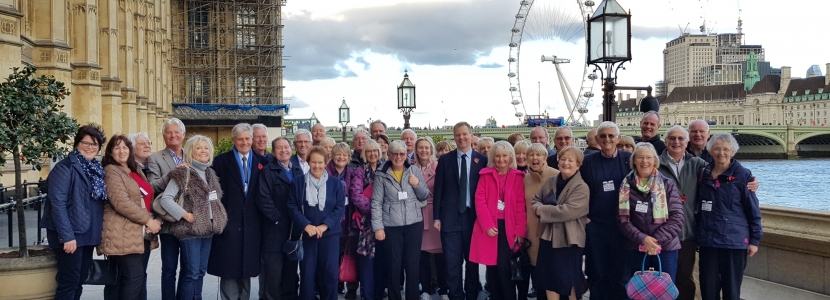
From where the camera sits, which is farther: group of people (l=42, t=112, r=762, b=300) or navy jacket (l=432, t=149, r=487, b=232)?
navy jacket (l=432, t=149, r=487, b=232)

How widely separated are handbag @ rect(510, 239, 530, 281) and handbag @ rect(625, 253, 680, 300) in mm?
1201

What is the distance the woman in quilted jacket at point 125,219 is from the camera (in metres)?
5.56

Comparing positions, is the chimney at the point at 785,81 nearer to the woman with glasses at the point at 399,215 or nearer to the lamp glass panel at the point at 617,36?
the lamp glass panel at the point at 617,36

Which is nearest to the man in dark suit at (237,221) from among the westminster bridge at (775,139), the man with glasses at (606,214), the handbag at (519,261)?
the handbag at (519,261)

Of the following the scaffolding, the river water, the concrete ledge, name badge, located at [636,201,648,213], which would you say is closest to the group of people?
name badge, located at [636,201,648,213]

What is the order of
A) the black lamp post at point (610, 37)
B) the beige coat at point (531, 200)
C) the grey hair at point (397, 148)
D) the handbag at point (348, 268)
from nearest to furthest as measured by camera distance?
the beige coat at point (531, 200) < the grey hair at point (397, 148) < the handbag at point (348, 268) < the black lamp post at point (610, 37)

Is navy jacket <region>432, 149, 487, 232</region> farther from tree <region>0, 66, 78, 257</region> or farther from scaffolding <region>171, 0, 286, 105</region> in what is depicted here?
Answer: scaffolding <region>171, 0, 286, 105</region>

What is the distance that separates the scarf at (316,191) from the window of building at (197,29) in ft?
167

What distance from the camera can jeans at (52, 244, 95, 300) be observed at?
5.44 meters

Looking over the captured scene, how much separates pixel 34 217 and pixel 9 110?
515cm

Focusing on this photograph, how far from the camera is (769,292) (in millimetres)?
6246

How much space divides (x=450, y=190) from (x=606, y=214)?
1.56 m

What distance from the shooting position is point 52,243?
17.6 feet

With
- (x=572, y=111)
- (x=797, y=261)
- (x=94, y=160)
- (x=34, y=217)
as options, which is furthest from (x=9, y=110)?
Result: (x=572, y=111)
